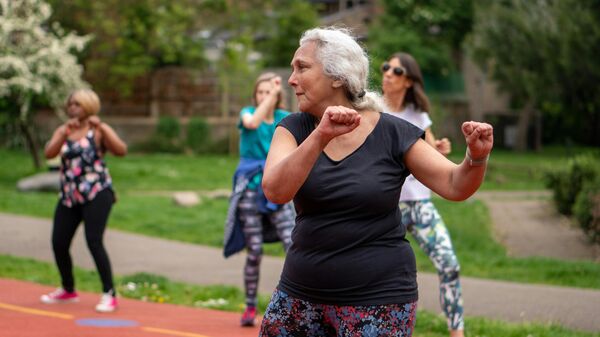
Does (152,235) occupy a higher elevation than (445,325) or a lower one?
lower

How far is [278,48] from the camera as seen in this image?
32562mm

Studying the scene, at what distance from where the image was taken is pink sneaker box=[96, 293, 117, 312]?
313 inches

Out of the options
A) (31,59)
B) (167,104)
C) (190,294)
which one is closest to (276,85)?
(190,294)

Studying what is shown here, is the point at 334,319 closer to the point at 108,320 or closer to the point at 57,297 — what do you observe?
the point at 108,320

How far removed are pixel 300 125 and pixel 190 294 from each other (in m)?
5.31

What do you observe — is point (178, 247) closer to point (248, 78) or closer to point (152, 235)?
point (152, 235)

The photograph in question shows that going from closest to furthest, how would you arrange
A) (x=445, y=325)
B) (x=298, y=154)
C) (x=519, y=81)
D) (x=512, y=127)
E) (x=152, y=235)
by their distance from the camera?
(x=298, y=154)
(x=445, y=325)
(x=152, y=235)
(x=519, y=81)
(x=512, y=127)

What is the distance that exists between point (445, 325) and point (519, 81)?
15.5 metres

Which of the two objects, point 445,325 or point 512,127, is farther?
point 512,127

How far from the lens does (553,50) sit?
59.9 ft

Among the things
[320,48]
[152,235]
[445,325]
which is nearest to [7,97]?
[152,235]

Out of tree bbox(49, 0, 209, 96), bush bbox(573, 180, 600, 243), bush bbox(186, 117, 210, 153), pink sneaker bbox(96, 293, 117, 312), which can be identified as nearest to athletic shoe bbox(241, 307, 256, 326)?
pink sneaker bbox(96, 293, 117, 312)

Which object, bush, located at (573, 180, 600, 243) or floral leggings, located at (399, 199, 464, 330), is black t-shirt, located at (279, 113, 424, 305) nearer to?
floral leggings, located at (399, 199, 464, 330)

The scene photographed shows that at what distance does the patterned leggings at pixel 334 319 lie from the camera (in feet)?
12.3
